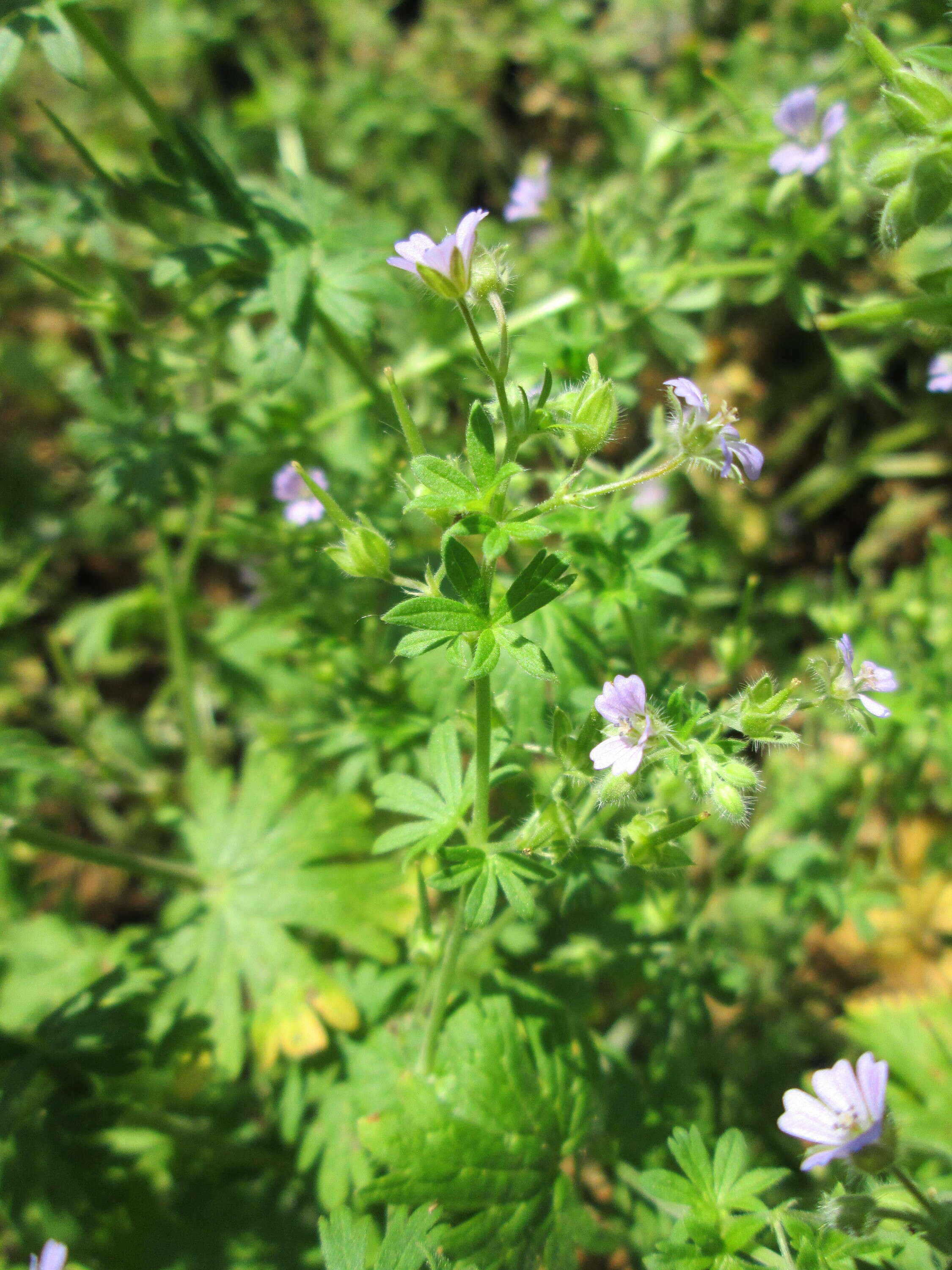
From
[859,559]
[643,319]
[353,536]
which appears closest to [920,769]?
[859,559]

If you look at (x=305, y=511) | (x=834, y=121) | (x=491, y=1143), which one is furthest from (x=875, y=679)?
(x=834, y=121)

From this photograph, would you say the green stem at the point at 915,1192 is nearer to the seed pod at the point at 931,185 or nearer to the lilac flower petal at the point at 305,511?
the seed pod at the point at 931,185

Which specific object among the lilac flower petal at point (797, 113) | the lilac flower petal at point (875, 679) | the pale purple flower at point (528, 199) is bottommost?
the lilac flower petal at point (875, 679)

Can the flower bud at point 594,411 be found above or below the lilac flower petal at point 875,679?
above

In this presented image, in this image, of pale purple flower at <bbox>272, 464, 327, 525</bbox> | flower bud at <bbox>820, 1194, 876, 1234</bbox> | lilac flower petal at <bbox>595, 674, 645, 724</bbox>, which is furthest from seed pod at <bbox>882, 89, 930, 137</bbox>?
flower bud at <bbox>820, 1194, 876, 1234</bbox>

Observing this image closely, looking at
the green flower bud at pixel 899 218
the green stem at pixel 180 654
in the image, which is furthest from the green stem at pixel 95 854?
the green flower bud at pixel 899 218

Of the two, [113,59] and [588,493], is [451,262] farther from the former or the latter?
[113,59]
